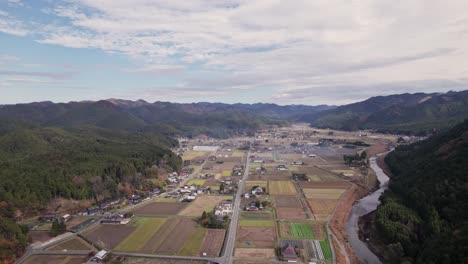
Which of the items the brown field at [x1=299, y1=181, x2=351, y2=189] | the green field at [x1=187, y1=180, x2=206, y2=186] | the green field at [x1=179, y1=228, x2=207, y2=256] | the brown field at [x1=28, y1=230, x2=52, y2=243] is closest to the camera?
the green field at [x1=179, y1=228, x2=207, y2=256]

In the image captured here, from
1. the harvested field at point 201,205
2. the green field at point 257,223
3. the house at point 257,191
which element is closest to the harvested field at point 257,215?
the green field at point 257,223

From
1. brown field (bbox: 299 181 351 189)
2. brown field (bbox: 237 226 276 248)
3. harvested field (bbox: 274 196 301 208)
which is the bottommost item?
brown field (bbox: 237 226 276 248)

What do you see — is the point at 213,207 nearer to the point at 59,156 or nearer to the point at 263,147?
the point at 59,156

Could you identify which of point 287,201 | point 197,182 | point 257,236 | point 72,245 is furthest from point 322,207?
point 72,245

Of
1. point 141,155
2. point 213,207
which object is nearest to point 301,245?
point 213,207

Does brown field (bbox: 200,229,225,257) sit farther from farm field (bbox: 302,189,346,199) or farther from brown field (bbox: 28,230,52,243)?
farm field (bbox: 302,189,346,199)

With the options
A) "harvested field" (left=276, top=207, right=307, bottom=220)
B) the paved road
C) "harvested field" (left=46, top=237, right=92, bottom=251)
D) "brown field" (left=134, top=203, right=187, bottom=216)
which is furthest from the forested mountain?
"harvested field" (left=46, top=237, right=92, bottom=251)

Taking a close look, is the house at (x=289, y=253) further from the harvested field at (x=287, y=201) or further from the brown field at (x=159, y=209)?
the brown field at (x=159, y=209)
